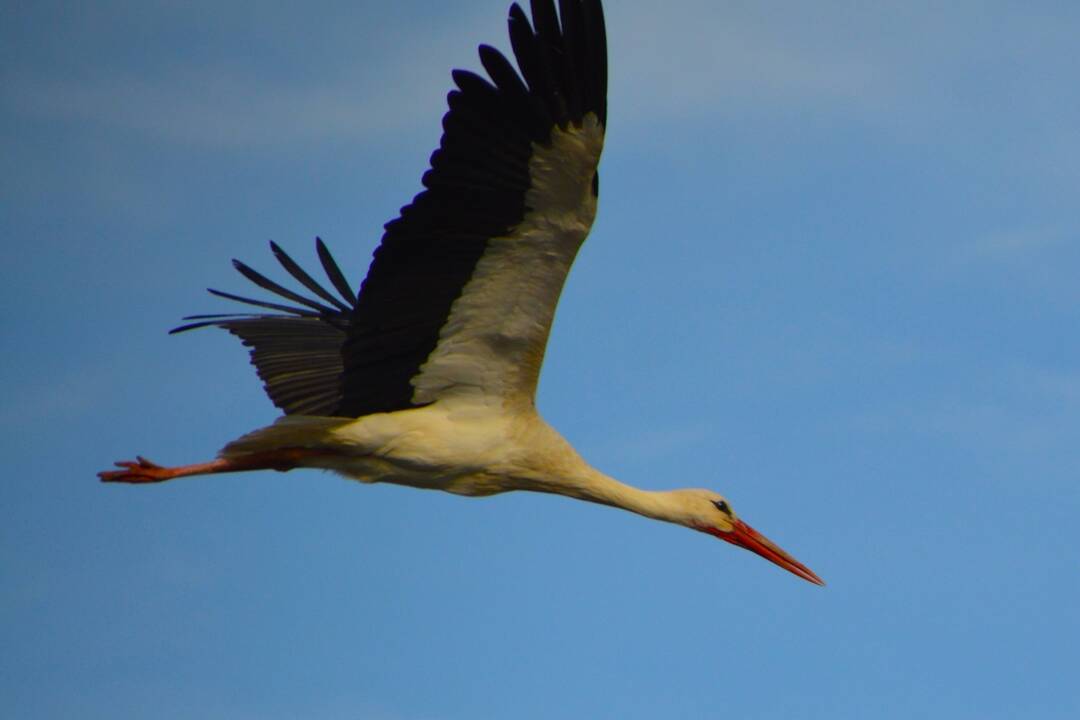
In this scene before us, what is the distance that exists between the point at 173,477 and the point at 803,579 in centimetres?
483

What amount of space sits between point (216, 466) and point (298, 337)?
272cm

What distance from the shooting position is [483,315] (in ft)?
38.3

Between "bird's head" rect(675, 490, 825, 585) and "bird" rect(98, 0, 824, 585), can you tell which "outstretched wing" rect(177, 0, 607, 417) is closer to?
"bird" rect(98, 0, 824, 585)

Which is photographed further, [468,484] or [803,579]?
[803,579]

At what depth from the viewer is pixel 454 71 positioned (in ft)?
35.2

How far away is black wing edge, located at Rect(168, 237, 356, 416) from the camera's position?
14055 millimetres

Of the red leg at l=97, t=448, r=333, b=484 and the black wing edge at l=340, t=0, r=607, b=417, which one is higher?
the black wing edge at l=340, t=0, r=607, b=417

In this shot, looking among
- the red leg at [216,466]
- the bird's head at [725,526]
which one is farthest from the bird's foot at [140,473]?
the bird's head at [725,526]

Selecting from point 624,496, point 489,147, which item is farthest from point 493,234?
point 624,496

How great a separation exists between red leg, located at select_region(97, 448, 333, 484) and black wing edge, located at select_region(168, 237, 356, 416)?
0.56 meters

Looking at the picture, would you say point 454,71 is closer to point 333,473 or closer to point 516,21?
point 516,21

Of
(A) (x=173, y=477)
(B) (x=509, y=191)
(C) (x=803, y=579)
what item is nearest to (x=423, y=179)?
(B) (x=509, y=191)

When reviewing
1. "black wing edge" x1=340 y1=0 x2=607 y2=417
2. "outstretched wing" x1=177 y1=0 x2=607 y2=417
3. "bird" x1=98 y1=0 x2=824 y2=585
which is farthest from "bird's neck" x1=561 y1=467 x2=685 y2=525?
"black wing edge" x1=340 y1=0 x2=607 y2=417

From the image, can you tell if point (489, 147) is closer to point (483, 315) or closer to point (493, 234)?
point (493, 234)
